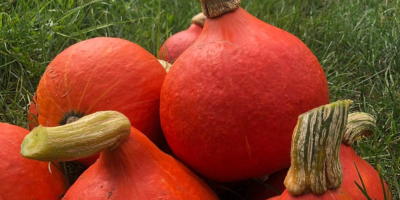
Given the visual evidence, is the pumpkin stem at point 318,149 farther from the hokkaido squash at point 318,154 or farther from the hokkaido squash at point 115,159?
the hokkaido squash at point 115,159

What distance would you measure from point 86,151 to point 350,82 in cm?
185

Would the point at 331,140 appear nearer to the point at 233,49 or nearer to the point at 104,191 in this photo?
the point at 233,49

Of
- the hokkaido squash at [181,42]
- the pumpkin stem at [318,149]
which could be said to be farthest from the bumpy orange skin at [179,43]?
the pumpkin stem at [318,149]

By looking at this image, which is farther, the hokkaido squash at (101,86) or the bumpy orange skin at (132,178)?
the hokkaido squash at (101,86)

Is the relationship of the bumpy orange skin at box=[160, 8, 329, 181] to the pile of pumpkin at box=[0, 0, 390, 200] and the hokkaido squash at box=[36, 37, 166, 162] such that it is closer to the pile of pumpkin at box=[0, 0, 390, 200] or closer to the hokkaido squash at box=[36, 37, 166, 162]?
the pile of pumpkin at box=[0, 0, 390, 200]

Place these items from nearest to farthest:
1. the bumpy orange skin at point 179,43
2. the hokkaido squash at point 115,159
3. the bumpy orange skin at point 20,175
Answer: the hokkaido squash at point 115,159, the bumpy orange skin at point 20,175, the bumpy orange skin at point 179,43

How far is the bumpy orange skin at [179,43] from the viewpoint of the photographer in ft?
9.68

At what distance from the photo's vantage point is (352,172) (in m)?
1.57

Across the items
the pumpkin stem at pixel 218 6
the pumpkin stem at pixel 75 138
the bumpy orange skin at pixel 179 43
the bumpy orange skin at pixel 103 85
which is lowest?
the bumpy orange skin at pixel 179 43

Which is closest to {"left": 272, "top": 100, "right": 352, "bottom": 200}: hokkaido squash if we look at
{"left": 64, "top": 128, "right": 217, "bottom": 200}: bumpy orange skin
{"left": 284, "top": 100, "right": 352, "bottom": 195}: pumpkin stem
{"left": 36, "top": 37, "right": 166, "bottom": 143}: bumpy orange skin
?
{"left": 284, "top": 100, "right": 352, "bottom": 195}: pumpkin stem

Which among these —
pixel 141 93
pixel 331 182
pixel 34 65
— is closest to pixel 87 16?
pixel 34 65

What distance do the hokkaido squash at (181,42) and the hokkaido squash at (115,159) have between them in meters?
1.40

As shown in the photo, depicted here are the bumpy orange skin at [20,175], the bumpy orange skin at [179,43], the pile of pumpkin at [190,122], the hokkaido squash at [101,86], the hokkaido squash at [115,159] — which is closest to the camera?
the hokkaido squash at [115,159]

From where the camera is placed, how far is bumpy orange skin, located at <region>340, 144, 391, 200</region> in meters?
1.51
